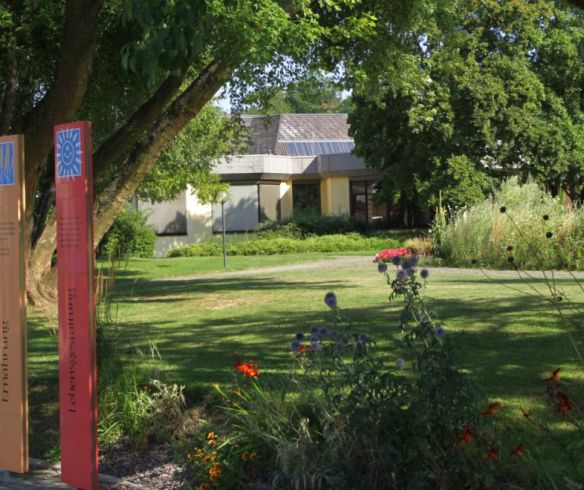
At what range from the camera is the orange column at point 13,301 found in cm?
607

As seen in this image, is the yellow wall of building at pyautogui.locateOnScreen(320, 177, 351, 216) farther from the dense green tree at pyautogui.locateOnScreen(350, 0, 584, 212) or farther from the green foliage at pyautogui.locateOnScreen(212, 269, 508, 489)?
the green foliage at pyautogui.locateOnScreen(212, 269, 508, 489)

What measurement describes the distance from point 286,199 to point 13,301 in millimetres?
42544

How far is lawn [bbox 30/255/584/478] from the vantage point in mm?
7855

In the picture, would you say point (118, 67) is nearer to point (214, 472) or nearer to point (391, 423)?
point (214, 472)

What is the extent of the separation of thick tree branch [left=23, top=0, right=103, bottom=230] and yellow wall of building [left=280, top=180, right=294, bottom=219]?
35.2m

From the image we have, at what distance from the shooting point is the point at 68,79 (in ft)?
37.7

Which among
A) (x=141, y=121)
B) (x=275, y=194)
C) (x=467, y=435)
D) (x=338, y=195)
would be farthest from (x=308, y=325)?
(x=338, y=195)

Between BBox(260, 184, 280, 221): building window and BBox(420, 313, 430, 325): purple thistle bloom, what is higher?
BBox(260, 184, 280, 221): building window

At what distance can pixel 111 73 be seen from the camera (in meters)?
15.9

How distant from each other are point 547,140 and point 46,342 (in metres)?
28.0

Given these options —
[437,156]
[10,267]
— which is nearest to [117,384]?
[10,267]

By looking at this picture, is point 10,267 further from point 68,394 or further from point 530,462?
point 530,462

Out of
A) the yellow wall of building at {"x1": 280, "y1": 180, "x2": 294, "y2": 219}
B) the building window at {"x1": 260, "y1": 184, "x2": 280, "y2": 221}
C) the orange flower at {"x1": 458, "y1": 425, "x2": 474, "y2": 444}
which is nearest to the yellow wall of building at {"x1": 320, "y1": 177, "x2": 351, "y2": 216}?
the yellow wall of building at {"x1": 280, "y1": 180, "x2": 294, "y2": 219}

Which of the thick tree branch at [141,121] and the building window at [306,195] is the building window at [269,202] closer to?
the building window at [306,195]
